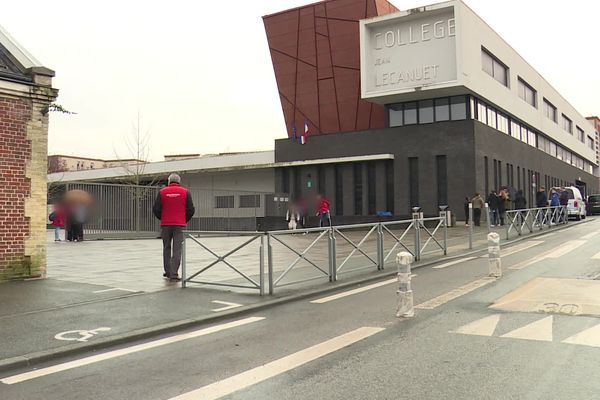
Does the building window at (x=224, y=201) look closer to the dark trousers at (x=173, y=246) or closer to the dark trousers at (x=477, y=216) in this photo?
the dark trousers at (x=477, y=216)

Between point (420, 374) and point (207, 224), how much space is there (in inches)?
1139

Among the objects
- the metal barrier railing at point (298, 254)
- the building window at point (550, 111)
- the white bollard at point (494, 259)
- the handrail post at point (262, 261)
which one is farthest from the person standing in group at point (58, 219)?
the building window at point (550, 111)

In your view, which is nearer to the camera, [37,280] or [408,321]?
[408,321]

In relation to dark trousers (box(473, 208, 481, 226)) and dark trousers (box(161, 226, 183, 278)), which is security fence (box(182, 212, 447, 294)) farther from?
dark trousers (box(473, 208, 481, 226))

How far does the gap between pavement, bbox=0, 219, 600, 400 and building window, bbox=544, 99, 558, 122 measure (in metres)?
42.0

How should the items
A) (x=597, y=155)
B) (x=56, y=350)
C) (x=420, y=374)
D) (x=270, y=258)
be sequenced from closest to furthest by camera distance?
(x=420, y=374) < (x=56, y=350) < (x=270, y=258) < (x=597, y=155)

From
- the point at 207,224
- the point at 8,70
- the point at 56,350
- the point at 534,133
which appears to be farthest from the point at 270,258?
the point at 534,133

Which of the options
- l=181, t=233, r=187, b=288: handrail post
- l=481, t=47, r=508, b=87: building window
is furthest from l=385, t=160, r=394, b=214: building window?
l=181, t=233, r=187, b=288: handrail post

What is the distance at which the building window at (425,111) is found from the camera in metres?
30.1

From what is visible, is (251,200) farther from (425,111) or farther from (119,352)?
(119,352)

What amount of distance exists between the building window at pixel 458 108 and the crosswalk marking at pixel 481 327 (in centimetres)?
2432

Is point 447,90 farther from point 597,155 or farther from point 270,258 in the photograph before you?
point 597,155

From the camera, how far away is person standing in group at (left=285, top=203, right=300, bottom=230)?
30.9m

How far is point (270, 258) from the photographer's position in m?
8.48
